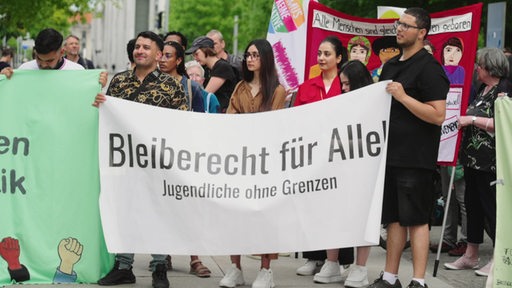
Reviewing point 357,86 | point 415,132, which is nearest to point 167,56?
point 357,86

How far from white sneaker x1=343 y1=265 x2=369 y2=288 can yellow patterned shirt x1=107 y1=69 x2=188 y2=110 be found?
1.84 meters

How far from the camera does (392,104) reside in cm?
745

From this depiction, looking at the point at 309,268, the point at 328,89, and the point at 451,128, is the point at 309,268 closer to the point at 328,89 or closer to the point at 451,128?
the point at 328,89

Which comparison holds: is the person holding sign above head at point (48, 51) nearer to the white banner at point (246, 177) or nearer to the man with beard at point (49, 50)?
the man with beard at point (49, 50)

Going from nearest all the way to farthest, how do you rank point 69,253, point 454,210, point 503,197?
point 503,197 < point 69,253 < point 454,210

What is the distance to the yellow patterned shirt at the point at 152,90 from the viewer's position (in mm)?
7660

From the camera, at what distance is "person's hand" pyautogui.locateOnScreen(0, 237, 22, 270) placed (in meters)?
7.47

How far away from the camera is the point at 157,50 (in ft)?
25.8

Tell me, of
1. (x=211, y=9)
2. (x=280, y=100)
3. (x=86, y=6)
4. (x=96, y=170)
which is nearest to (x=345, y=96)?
(x=280, y=100)

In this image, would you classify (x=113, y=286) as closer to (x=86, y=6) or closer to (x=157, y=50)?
(x=157, y=50)

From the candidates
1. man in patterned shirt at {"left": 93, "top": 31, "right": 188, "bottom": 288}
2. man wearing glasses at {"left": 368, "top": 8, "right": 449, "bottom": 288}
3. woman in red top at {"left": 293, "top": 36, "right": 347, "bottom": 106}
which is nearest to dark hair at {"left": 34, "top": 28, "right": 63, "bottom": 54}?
man in patterned shirt at {"left": 93, "top": 31, "right": 188, "bottom": 288}

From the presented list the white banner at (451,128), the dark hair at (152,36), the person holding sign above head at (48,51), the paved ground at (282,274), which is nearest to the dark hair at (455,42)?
the white banner at (451,128)

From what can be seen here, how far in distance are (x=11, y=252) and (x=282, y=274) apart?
2.28 metres

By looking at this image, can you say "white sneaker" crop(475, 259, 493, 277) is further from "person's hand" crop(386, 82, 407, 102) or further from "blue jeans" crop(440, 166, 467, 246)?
"person's hand" crop(386, 82, 407, 102)
